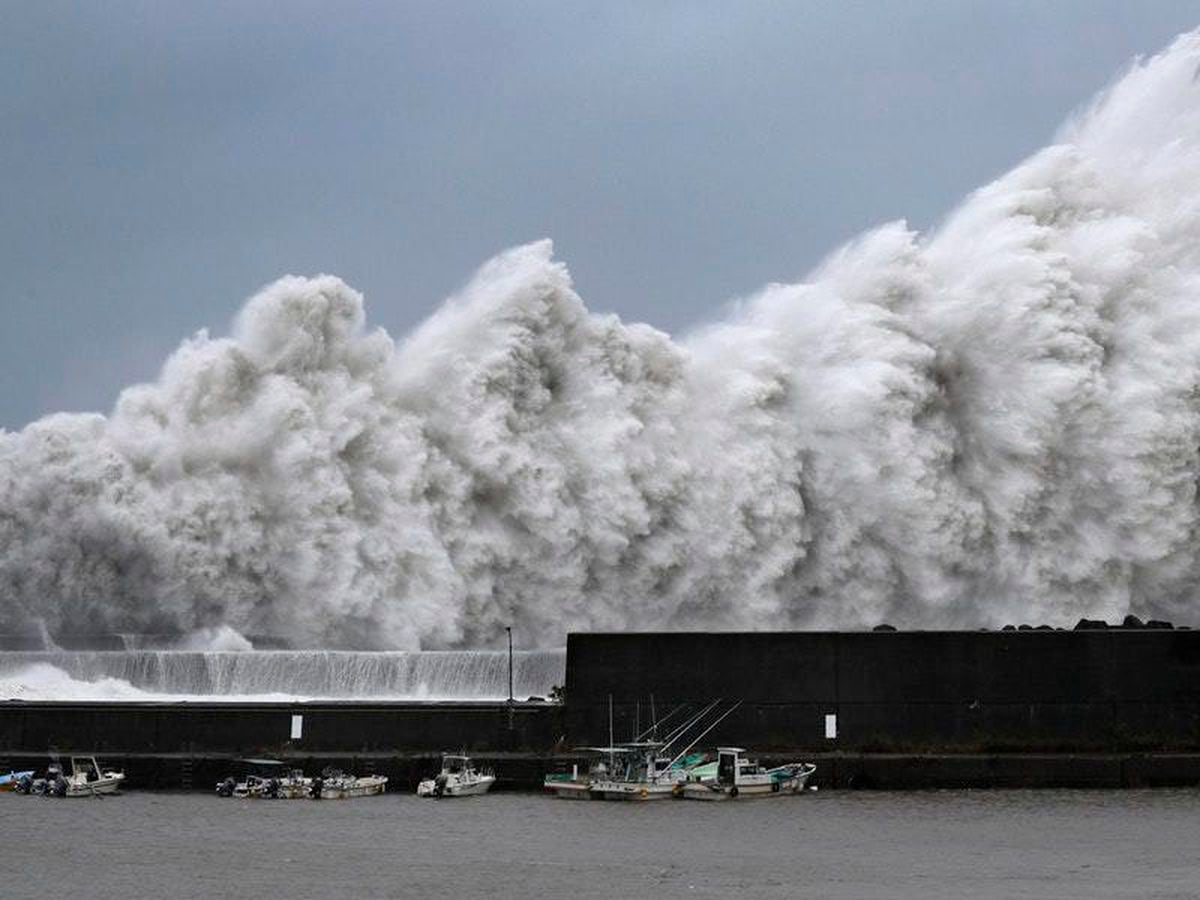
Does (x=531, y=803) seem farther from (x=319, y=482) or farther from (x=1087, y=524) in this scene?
(x=1087, y=524)

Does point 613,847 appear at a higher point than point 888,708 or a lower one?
lower

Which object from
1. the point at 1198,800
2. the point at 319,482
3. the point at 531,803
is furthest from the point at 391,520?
the point at 1198,800

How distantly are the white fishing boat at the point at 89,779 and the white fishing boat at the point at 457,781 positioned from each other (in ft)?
A: 16.0

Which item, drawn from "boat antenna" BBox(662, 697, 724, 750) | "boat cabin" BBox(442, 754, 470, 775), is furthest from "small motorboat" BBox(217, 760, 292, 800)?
"boat antenna" BBox(662, 697, 724, 750)

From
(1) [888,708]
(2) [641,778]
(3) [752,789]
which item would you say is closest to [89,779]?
(2) [641,778]

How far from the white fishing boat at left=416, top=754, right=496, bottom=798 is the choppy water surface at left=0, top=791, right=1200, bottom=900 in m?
0.38

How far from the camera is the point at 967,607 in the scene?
44.0 m

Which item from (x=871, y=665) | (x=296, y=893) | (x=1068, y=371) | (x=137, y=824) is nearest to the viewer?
(x=296, y=893)

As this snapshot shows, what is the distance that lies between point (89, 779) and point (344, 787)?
4.29 metres

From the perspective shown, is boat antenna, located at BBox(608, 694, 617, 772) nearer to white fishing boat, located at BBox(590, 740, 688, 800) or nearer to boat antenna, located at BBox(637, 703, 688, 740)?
white fishing boat, located at BBox(590, 740, 688, 800)

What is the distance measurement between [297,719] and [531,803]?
14.6 ft

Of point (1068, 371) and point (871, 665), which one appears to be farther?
point (1068, 371)

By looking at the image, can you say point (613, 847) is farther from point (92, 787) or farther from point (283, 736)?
point (92, 787)

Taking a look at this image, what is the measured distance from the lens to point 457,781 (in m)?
30.4
